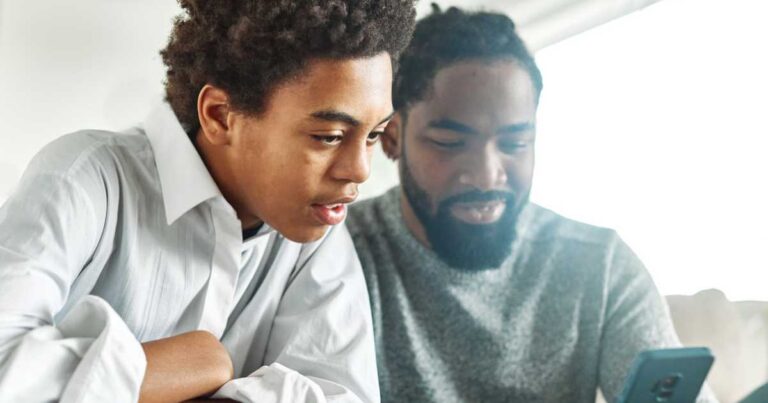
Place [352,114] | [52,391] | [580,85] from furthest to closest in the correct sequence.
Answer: [580,85] < [352,114] < [52,391]

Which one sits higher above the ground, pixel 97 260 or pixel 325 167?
pixel 325 167

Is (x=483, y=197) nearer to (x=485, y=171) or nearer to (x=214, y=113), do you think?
(x=485, y=171)

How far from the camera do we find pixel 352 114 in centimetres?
79

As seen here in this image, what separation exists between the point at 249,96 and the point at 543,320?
380 millimetres

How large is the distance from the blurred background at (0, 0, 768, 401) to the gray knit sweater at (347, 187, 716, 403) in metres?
0.03

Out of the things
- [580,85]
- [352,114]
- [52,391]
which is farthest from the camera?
[580,85]

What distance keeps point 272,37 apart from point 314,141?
11 cm

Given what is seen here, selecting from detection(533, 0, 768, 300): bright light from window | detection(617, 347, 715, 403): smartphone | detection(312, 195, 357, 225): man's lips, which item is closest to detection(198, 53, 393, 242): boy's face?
detection(312, 195, 357, 225): man's lips

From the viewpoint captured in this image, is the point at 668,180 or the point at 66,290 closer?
the point at 66,290

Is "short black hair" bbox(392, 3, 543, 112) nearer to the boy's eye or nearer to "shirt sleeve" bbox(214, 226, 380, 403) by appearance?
the boy's eye

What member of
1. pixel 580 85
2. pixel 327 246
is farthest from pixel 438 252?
pixel 580 85

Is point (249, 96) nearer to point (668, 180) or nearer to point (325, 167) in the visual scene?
point (325, 167)

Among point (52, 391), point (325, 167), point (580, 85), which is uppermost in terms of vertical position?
point (580, 85)

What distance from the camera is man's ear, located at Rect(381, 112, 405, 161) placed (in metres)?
0.92
